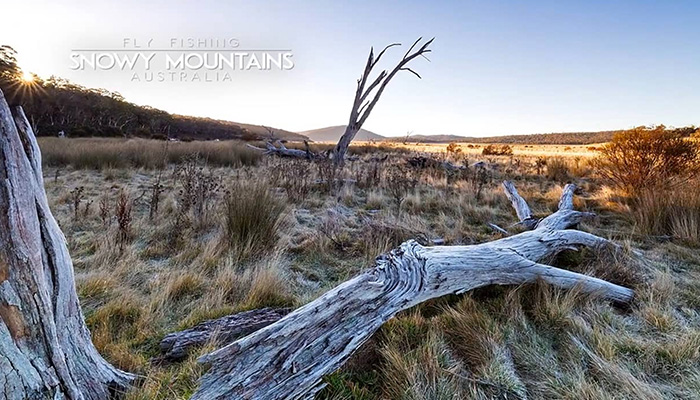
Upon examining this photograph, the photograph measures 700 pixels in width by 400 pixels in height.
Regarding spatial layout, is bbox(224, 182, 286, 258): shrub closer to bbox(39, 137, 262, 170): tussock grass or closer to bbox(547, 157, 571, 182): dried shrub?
bbox(39, 137, 262, 170): tussock grass

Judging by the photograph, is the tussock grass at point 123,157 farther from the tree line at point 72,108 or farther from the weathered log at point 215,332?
the weathered log at point 215,332

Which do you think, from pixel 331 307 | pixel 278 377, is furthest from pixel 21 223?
pixel 331 307

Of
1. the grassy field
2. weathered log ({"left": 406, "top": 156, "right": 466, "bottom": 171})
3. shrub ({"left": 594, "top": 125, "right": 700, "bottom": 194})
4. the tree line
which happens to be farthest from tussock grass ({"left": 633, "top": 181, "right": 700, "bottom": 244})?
the tree line

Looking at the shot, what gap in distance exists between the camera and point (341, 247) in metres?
3.72

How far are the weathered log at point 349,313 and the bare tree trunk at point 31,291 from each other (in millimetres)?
491

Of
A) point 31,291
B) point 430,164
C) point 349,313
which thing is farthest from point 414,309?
point 430,164

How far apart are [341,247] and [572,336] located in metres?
2.28

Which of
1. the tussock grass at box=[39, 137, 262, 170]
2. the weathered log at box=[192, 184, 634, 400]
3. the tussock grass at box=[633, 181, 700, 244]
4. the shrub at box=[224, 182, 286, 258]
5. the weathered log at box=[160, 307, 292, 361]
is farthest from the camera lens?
the tussock grass at box=[39, 137, 262, 170]

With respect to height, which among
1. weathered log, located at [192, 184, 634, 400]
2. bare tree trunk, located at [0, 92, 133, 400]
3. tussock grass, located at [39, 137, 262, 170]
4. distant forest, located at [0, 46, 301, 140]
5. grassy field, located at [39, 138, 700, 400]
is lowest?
grassy field, located at [39, 138, 700, 400]

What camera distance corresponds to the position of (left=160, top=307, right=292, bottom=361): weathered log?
6.05 feet

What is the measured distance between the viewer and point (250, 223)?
11.9 feet

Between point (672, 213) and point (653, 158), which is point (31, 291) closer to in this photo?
point (672, 213)

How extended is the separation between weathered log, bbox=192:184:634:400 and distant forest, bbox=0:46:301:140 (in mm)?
18753

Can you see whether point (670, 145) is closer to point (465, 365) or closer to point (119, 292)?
point (465, 365)
